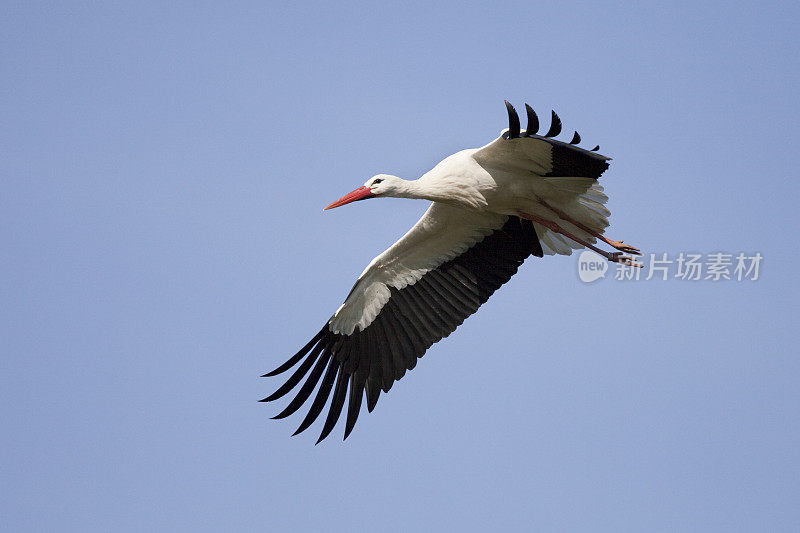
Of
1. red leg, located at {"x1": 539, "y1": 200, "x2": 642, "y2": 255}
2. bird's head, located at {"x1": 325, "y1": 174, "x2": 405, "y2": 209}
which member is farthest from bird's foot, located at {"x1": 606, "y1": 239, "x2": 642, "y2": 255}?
bird's head, located at {"x1": 325, "y1": 174, "x2": 405, "y2": 209}

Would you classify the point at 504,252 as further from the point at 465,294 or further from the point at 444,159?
the point at 444,159

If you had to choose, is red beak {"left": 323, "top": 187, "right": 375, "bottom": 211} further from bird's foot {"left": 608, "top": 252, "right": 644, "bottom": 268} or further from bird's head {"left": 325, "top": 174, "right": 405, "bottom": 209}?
bird's foot {"left": 608, "top": 252, "right": 644, "bottom": 268}

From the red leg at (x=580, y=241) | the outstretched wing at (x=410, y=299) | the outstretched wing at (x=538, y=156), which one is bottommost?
the outstretched wing at (x=410, y=299)

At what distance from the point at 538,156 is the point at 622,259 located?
1.32 meters

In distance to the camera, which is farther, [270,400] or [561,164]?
[270,400]

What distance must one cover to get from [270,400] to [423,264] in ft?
5.69

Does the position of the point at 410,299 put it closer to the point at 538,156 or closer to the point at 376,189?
the point at 376,189

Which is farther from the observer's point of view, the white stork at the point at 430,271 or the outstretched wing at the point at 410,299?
the outstretched wing at the point at 410,299

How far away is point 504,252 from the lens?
8773 millimetres

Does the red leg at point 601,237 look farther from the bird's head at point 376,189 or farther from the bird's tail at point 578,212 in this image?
the bird's head at point 376,189

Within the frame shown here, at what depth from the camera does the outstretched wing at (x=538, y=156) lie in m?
7.22

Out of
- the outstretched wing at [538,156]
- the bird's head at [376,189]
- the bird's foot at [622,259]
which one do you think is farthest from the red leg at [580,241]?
the bird's head at [376,189]

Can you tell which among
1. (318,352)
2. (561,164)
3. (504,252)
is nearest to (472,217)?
(504,252)

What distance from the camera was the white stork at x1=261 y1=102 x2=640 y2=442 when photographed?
8219 mm
